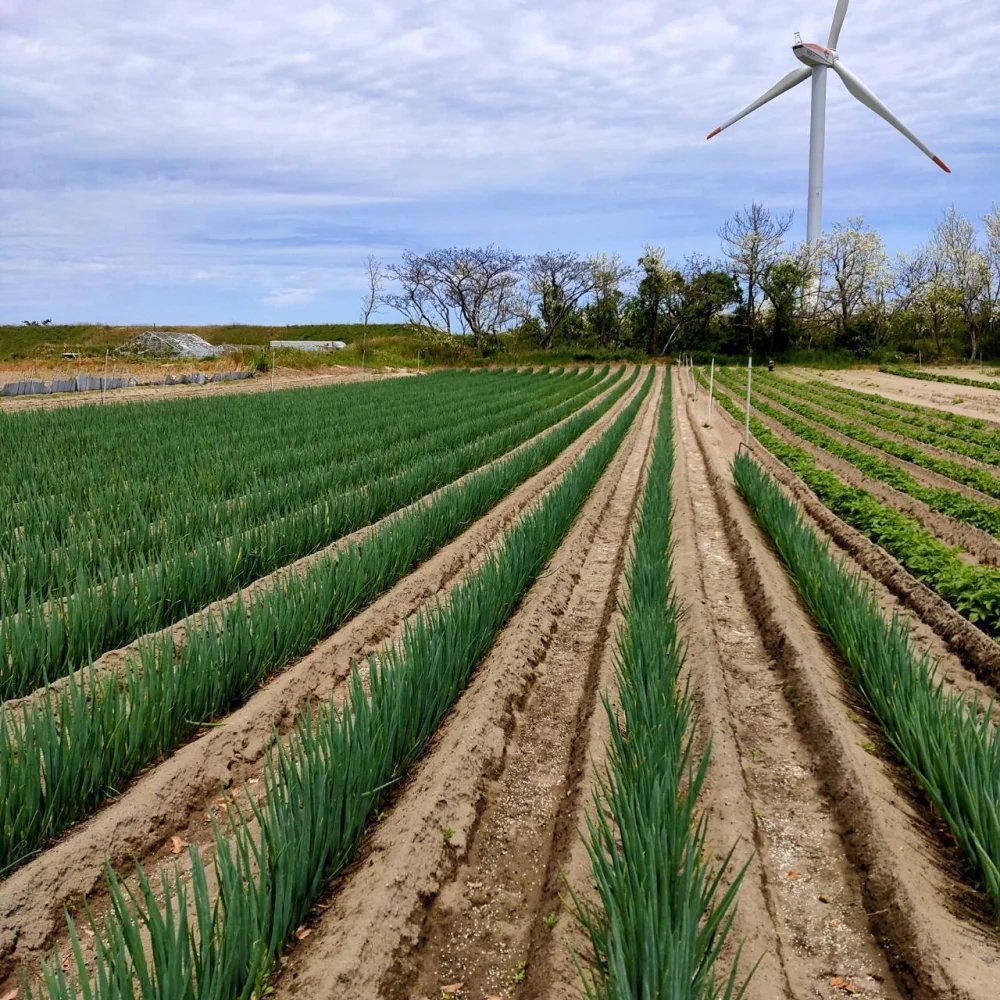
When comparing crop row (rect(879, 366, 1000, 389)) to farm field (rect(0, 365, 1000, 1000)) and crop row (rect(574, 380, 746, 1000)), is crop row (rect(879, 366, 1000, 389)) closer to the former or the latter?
farm field (rect(0, 365, 1000, 1000))

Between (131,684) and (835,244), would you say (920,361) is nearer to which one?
(835,244)

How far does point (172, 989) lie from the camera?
1.62 meters

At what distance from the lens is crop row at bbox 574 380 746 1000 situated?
1779mm

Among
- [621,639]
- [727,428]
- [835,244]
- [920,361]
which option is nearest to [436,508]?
[621,639]

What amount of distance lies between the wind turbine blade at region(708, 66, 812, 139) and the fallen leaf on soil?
1446 inches

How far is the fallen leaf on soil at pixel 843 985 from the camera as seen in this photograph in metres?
2.12

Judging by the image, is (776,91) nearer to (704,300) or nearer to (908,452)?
(704,300)

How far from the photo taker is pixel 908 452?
461 inches

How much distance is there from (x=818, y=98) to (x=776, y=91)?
4.72 meters

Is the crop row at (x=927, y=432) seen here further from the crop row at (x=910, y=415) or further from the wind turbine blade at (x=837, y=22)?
the wind turbine blade at (x=837, y=22)

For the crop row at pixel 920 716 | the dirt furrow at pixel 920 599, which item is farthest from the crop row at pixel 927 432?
the crop row at pixel 920 716

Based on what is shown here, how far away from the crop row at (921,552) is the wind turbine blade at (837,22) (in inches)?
1370

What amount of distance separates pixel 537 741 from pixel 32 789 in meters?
1.98

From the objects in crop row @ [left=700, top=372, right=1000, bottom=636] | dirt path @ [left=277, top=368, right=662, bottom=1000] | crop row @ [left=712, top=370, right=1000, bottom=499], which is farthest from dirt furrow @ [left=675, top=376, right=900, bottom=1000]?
crop row @ [left=712, top=370, right=1000, bottom=499]
